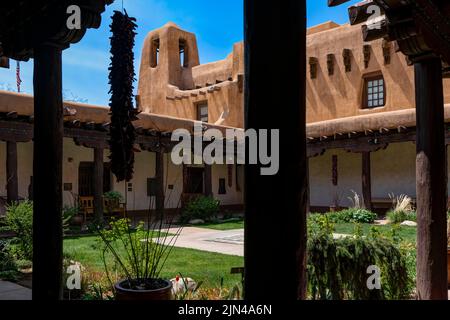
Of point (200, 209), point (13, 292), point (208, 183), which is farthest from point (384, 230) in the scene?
point (13, 292)

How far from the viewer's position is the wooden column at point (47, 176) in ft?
12.7

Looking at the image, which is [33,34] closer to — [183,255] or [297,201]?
[297,201]

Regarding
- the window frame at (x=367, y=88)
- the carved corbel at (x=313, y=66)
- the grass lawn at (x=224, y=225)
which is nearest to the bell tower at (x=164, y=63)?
the carved corbel at (x=313, y=66)

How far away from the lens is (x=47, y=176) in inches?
155

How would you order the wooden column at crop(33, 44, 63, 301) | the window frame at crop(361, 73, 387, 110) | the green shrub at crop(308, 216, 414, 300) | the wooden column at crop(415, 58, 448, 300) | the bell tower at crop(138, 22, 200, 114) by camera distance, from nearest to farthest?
1. the wooden column at crop(33, 44, 63, 301)
2. the wooden column at crop(415, 58, 448, 300)
3. the green shrub at crop(308, 216, 414, 300)
4. the window frame at crop(361, 73, 387, 110)
5. the bell tower at crop(138, 22, 200, 114)

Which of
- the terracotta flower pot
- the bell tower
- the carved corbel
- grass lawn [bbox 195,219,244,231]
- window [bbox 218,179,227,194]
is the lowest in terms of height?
grass lawn [bbox 195,219,244,231]

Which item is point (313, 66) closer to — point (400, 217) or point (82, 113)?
point (400, 217)

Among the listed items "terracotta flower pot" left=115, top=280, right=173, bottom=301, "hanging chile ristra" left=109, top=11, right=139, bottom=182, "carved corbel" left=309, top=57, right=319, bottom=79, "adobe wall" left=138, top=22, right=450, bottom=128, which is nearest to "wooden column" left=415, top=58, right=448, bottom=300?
"terracotta flower pot" left=115, top=280, right=173, bottom=301

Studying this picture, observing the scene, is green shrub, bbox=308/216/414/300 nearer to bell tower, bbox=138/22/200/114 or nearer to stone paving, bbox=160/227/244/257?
stone paving, bbox=160/227/244/257

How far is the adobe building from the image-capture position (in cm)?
1434

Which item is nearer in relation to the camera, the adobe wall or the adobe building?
the adobe building

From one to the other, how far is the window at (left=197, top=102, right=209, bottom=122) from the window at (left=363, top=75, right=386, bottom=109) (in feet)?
29.6

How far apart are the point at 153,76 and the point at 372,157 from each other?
1577cm
